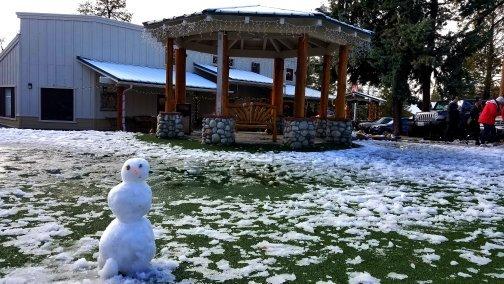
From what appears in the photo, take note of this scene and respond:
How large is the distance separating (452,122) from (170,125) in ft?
40.0

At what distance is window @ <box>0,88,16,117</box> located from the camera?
23.2m

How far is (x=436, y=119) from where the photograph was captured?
830 inches

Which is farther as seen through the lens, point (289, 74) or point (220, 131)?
point (289, 74)

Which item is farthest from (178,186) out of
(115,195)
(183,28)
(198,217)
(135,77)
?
(135,77)

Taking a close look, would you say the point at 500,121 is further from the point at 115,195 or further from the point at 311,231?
the point at 115,195

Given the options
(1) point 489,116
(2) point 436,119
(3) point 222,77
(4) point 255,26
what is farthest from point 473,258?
(2) point 436,119

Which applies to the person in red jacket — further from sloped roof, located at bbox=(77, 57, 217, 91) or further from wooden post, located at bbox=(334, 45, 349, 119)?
sloped roof, located at bbox=(77, 57, 217, 91)

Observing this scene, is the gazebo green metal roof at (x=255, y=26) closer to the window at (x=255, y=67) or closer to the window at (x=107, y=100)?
the window at (x=107, y=100)

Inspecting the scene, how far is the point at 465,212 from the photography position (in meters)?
5.33

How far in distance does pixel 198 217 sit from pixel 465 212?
10.7 feet

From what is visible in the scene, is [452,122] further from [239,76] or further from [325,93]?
[239,76]

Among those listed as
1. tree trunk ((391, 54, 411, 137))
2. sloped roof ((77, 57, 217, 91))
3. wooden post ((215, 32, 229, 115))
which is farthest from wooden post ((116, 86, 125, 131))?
tree trunk ((391, 54, 411, 137))

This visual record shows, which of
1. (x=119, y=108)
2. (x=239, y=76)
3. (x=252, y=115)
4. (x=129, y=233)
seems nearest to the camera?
(x=129, y=233)

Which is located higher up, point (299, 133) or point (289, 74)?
point (289, 74)
